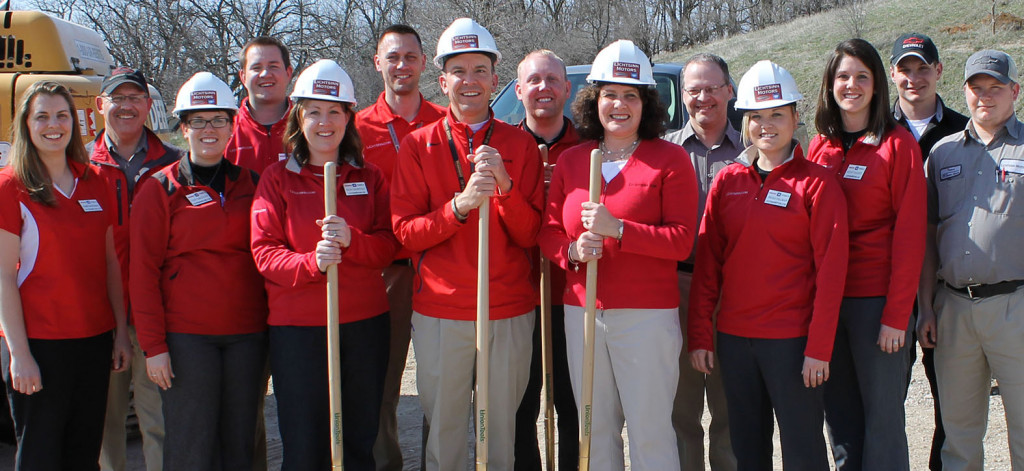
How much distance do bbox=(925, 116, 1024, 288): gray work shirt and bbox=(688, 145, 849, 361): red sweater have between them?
2.82 ft

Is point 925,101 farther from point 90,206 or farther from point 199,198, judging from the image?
point 90,206

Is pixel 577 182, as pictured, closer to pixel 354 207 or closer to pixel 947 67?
pixel 354 207

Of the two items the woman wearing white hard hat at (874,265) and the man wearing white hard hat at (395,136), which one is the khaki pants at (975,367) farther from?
the man wearing white hard hat at (395,136)

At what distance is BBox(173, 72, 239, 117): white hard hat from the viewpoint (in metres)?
4.11

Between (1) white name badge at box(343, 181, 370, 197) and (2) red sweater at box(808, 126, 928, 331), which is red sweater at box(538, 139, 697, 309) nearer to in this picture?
(2) red sweater at box(808, 126, 928, 331)

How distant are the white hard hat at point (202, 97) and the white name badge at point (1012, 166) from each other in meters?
3.74

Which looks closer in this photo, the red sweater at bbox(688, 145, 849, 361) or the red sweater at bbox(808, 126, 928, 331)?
the red sweater at bbox(688, 145, 849, 361)

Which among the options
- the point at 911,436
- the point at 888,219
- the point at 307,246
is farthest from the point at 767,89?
the point at 911,436

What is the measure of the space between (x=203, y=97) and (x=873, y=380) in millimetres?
3424

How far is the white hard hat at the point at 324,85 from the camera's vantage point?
397 centimetres

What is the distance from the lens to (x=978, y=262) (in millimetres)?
4070

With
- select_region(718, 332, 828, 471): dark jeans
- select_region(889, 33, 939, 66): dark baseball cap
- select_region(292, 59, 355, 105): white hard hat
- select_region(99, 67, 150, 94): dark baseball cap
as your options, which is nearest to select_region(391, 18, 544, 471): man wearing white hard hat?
select_region(292, 59, 355, 105): white hard hat

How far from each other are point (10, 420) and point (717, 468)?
446cm

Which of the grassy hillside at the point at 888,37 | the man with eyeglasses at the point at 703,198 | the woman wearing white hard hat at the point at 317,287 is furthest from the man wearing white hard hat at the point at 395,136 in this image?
the grassy hillside at the point at 888,37
